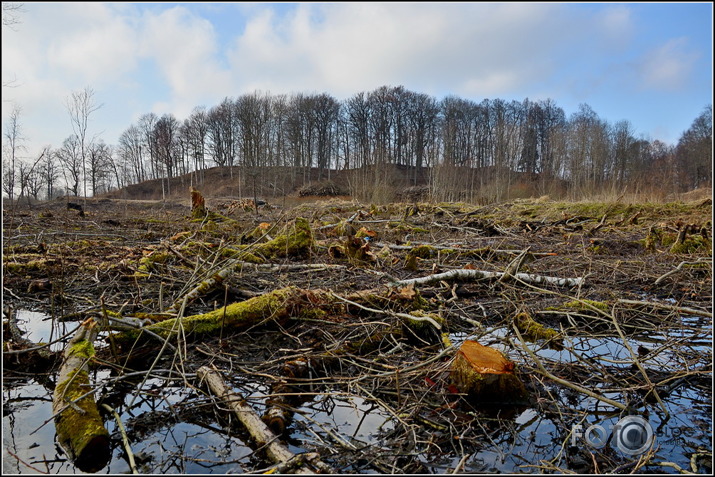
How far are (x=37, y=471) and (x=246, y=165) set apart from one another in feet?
117

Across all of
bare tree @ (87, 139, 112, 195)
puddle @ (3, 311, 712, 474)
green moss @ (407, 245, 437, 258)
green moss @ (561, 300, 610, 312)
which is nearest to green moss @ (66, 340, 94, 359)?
puddle @ (3, 311, 712, 474)

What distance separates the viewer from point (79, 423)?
93.4 inches

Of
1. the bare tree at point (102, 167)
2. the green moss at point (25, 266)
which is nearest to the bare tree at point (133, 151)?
the bare tree at point (102, 167)

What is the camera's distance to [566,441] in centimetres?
244

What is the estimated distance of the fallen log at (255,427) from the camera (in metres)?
2.05

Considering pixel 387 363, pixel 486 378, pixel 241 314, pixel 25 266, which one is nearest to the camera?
pixel 486 378

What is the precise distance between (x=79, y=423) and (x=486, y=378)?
2.63m

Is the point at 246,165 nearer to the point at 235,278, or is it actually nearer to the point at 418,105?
the point at 418,105

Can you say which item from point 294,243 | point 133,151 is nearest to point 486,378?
point 294,243

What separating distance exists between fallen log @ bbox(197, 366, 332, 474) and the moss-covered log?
0.71 m

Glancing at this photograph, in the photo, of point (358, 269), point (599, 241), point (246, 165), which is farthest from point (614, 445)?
point (246, 165)

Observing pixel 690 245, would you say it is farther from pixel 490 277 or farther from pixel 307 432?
pixel 307 432

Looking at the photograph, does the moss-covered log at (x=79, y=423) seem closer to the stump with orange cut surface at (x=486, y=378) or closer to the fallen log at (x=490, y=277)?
the stump with orange cut surface at (x=486, y=378)

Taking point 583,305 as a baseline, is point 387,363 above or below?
below
